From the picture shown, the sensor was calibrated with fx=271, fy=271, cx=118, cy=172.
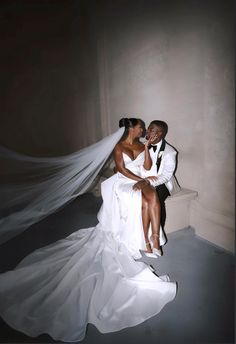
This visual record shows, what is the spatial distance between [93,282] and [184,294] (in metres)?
0.76

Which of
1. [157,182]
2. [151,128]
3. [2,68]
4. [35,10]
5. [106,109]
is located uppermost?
[35,10]

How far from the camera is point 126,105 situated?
4484mm

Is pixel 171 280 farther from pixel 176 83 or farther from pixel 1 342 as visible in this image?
pixel 176 83

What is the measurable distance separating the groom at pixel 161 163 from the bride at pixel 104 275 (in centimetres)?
10

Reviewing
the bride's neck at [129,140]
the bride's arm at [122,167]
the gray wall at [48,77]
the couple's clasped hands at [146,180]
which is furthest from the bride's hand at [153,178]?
the gray wall at [48,77]

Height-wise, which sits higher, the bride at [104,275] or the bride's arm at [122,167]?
the bride's arm at [122,167]

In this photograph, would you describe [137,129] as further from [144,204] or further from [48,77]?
[48,77]

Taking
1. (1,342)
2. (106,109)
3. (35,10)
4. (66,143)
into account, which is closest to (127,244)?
(1,342)

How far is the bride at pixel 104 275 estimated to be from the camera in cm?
197

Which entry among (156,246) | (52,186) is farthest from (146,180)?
(52,186)

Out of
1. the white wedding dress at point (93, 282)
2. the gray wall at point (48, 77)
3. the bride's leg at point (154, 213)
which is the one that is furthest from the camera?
the gray wall at point (48, 77)

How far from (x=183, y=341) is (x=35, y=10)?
5.98m

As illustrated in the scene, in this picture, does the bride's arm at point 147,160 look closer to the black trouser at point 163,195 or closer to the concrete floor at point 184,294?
the black trouser at point 163,195

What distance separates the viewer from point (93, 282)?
231cm
